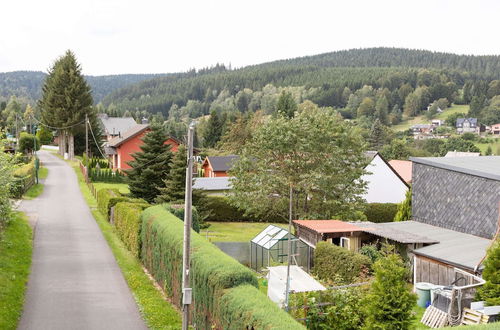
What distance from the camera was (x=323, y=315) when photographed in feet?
56.5

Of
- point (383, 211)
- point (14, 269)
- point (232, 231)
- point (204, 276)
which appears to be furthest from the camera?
point (383, 211)

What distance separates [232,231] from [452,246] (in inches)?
819

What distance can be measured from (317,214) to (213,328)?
23187mm

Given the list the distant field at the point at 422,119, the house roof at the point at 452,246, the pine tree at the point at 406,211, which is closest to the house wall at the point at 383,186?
the pine tree at the point at 406,211

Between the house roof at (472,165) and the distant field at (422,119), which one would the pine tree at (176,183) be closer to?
the house roof at (472,165)

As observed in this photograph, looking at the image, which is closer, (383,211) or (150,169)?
(150,169)

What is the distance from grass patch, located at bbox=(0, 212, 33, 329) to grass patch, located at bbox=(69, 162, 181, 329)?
13.9ft

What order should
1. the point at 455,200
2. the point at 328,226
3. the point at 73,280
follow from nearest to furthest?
the point at 73,280
the point at 455,200
the point at 328,226

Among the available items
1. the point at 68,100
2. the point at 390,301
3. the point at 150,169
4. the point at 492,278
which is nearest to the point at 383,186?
the point at 150,169

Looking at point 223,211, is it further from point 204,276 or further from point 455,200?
point 204,276

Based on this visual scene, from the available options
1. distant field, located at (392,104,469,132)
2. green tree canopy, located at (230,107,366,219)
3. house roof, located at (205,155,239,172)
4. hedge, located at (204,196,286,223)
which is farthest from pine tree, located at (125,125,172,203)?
distant field, located at (392,104,469,132)

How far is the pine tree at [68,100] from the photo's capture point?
6869cm

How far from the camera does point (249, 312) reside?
Result: 12320 mm

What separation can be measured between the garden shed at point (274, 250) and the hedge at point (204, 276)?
6574 millimetres
